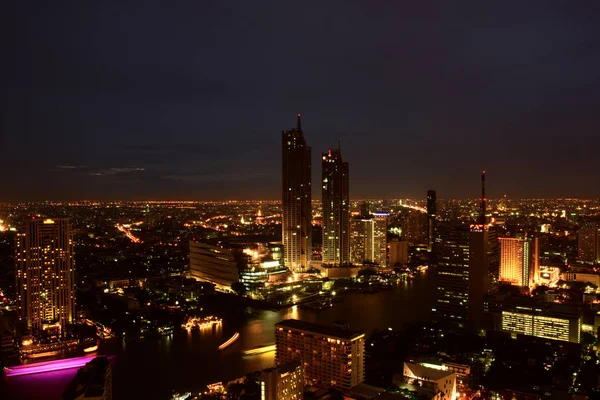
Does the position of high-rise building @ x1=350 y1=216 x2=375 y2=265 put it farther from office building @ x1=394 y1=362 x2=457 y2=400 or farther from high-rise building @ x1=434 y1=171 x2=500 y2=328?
office building @ x1=394 y1=362 x2=457 y2=400

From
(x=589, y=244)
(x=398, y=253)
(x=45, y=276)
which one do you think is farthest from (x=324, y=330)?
(x=589, y=244)

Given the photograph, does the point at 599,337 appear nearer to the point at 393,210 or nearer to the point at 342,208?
the point at 342,208

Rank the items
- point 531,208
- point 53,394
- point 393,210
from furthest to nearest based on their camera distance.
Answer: point 393,210, point 531,208, point 53,394

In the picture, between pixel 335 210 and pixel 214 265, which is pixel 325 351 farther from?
pixel 335 210

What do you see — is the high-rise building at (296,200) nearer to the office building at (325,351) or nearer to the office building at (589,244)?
the office building at (589,244)

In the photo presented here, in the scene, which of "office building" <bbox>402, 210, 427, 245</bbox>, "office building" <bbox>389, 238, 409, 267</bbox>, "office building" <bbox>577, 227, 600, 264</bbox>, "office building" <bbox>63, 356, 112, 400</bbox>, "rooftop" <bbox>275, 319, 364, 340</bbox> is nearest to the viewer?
"office building" <bbox>63, 356, 112, 400</bbox>

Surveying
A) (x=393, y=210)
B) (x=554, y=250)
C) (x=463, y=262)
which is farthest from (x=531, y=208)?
(x=463, y=262)

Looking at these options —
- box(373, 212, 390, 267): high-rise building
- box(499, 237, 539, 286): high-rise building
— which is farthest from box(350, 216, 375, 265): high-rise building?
box(499, 237, 539, 286): high-rise building
